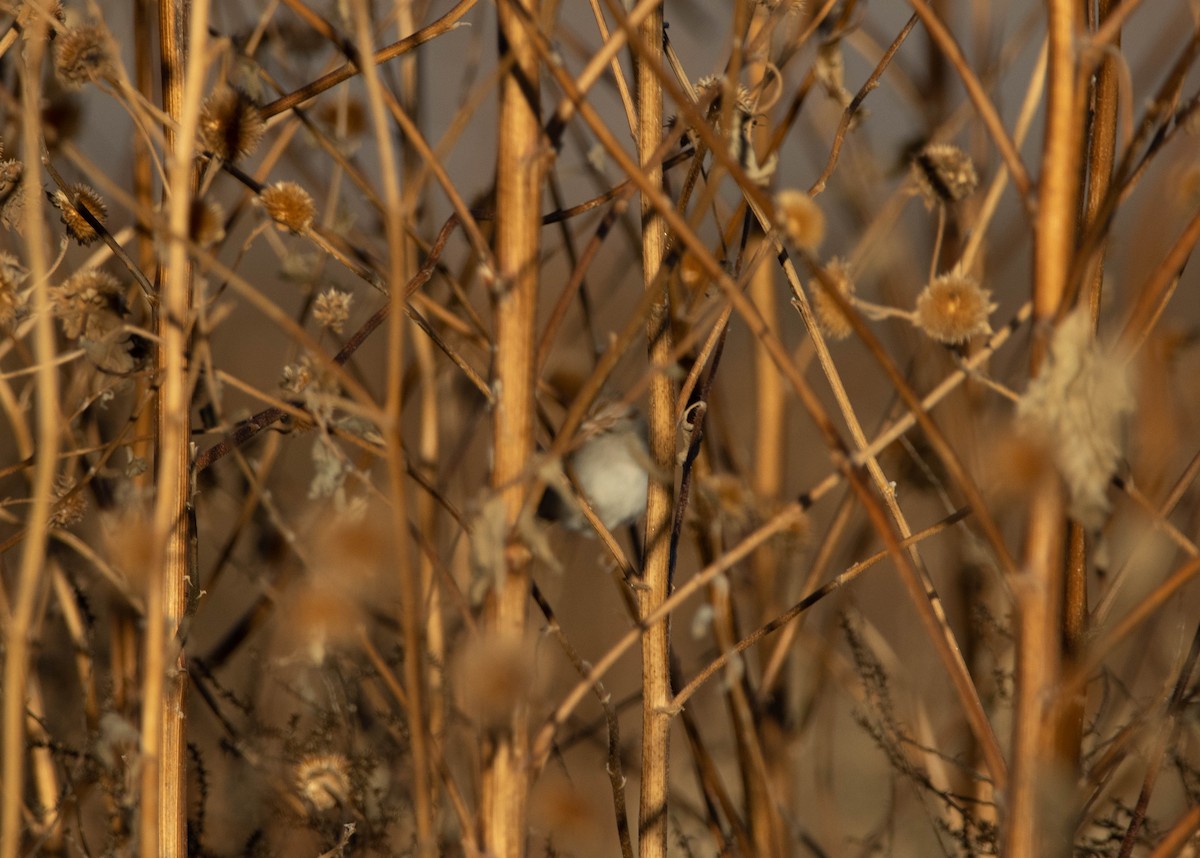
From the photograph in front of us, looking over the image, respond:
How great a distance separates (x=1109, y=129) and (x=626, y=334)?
18.0 inches

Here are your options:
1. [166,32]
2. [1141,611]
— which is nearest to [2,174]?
[166,32]

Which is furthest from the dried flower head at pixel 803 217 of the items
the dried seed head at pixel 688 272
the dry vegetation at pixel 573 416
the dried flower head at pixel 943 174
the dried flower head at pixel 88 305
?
the dried flower head at pixel 88 305

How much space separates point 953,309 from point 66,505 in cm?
59

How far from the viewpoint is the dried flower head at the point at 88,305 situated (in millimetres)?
662

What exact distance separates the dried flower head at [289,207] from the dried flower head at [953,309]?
38cm

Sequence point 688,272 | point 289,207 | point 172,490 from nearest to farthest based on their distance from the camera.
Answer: point 172,490, point 289,207, point 688,272

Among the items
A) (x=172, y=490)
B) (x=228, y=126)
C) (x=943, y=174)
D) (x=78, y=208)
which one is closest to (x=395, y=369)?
(x=172, y=490)

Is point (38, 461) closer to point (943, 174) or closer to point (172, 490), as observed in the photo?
point (172, 490)

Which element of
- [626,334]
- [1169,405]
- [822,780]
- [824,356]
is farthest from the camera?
[822,780]

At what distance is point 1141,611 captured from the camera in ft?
1.51

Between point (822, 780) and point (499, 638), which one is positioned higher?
point (822, 780)

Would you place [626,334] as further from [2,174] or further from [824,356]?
[2,174]

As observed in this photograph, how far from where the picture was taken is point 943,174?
0.81 m

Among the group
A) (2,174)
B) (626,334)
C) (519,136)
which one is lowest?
(626,334)
